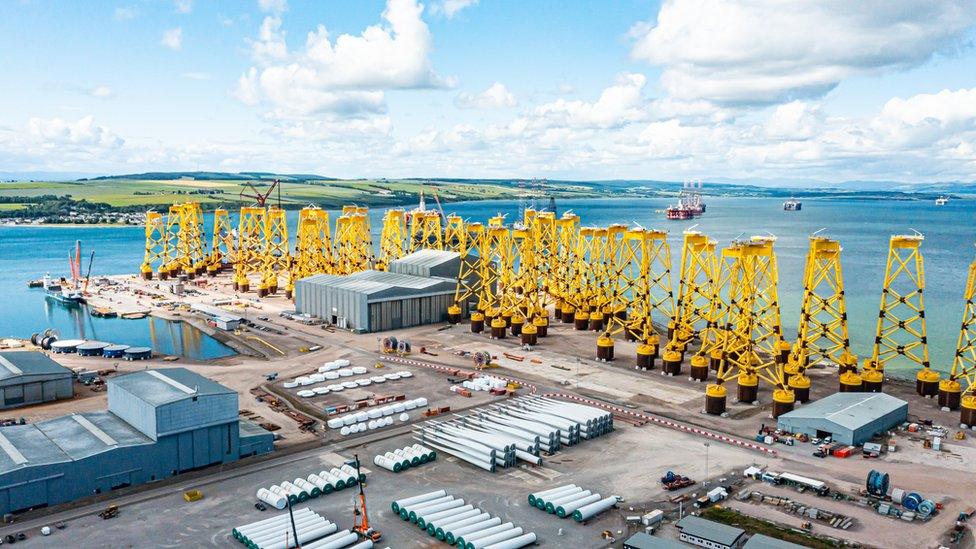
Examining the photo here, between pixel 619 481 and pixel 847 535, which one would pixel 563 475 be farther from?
pixel 847 535

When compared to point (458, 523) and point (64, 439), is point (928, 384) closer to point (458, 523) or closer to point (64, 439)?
point (458, 523)

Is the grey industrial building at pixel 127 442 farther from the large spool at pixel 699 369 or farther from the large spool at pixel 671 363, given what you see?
the large spool at pixel 699 369

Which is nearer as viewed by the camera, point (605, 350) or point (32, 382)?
point (32, 382)

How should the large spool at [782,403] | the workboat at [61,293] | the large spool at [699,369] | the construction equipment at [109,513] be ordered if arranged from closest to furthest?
the construction equipment at [109,513] < the large spool at [782,403] < the large spool at [699,369] < the workboat at [61,293]

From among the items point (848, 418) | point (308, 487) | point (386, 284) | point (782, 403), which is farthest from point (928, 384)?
point (386, 284)

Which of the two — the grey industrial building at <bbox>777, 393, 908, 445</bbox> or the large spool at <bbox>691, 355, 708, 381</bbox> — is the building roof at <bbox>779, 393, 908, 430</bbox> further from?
the large spool at <bbox>691, 355, 708, 381</bbox>

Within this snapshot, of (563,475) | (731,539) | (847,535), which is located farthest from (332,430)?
(847,535)

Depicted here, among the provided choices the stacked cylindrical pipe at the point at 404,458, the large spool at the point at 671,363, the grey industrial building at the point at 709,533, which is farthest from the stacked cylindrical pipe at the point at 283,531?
the large spool at the point at 671,363
